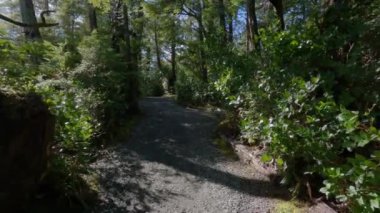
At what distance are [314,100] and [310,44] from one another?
1.05 metres

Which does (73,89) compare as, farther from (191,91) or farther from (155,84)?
(155,84)

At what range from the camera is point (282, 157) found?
394 cm

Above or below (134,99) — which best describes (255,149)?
below

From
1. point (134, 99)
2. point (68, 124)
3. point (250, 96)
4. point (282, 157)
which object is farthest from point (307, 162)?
point (134, 99)

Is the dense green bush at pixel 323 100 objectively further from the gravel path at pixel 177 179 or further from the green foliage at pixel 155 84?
the green foliage at pixel 155 84

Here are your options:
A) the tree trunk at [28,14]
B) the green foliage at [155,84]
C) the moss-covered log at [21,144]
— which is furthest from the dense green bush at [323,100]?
the green foliage at [155,84]

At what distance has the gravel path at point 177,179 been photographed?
411cm

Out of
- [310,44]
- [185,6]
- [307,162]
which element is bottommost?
[307,162]

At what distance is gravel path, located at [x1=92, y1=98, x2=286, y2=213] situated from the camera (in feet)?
13.5

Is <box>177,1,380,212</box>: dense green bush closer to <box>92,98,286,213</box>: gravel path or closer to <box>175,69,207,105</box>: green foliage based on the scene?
<box>92,98,286,213</box>: gravel path

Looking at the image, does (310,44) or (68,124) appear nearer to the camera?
(68,124)

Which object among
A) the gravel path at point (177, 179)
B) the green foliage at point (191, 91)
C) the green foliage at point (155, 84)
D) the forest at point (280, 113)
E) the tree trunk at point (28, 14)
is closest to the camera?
the forest at point (280, 113)

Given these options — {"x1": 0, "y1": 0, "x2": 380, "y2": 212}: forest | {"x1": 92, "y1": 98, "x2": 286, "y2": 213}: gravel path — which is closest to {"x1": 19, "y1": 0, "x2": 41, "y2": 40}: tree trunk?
{"x1": 0, "y1": 0, "x2": 380, "y2": 212}: forest

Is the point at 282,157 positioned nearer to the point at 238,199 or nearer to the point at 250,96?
the point at 238,199
